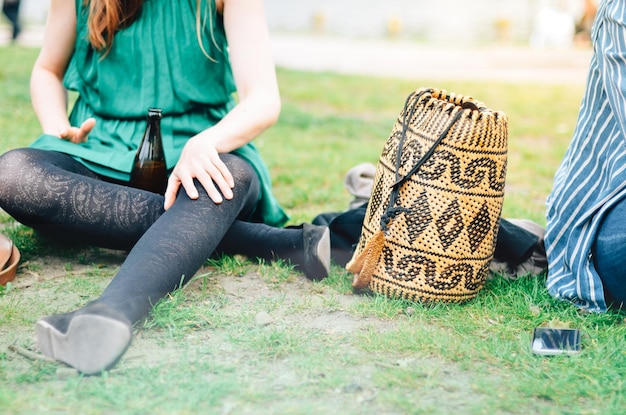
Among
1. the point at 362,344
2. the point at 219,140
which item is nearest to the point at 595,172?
the point at 362,344

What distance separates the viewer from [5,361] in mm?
2236

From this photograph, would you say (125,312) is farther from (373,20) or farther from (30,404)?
(373,20)

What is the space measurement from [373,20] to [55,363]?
31823mm

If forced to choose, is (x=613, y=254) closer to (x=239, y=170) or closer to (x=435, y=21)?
(x=239, y=170)

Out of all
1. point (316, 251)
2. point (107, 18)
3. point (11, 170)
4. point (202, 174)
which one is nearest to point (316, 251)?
point (316, 251)

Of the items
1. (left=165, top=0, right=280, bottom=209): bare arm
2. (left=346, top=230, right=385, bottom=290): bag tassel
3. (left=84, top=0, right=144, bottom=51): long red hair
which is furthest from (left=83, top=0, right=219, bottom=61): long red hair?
(left=346, top=230, right=385, bottom=290): bag tassel

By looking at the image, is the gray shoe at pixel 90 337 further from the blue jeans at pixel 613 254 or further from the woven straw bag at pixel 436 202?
the blue jeans at pixel 613 254

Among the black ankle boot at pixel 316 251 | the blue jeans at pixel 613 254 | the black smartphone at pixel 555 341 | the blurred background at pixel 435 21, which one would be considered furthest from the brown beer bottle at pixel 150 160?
the blurred background at pixel 435 21

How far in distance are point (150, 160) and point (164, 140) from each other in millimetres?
197

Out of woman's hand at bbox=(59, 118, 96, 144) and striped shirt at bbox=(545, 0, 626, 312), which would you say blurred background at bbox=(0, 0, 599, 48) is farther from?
striped shirt at bbox=(545, 0, 626, 312)

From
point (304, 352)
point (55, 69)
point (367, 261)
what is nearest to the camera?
point (304, 352)

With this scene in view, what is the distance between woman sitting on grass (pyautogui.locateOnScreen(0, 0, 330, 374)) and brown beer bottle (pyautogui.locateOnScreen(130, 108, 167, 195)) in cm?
7

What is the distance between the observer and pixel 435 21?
103 ft

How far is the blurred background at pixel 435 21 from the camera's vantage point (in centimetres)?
1738
